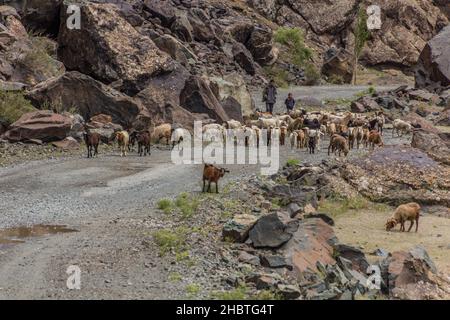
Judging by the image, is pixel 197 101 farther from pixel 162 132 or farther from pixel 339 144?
pixel 339 144

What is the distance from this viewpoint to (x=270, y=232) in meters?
15.2

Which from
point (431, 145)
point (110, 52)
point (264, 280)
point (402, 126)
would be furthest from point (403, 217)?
point (110, 52)

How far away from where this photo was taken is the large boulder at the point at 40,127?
28.6 metres

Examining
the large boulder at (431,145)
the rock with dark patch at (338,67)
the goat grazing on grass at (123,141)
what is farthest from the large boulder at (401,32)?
the goat grazing on grass at (123,141)

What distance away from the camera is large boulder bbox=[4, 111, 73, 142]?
28.6 metres

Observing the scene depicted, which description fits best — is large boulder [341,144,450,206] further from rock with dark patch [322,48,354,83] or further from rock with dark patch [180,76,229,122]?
rock with dark patch [322,48,354,83]

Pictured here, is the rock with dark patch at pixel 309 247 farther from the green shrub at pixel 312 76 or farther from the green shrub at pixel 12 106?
the green shrub at pixel 312 76

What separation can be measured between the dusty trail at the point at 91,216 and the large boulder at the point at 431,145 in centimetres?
430

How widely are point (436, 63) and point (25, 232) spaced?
5028 centimetres

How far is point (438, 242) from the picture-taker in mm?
18484

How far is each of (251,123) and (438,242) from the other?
21116mm

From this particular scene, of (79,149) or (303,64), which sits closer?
(79,149)
